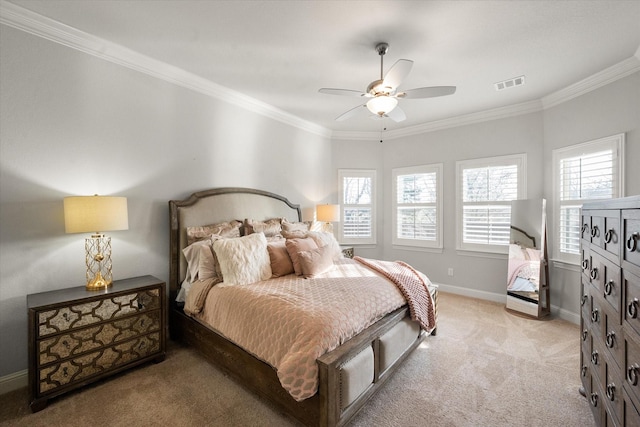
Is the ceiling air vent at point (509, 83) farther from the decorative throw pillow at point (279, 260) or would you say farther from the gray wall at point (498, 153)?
the decorative throw pillow at point (279, 260)

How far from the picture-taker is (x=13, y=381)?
6.86ft

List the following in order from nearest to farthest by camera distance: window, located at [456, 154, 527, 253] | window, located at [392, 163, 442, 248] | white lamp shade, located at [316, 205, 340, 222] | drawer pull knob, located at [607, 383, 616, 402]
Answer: drawer pull knob, located at [607, 383, 616, 402] → window, located at [456, 154, 527, 253] → white lamp shade, located at [316, 205, 340, 222] → window, located at [392, 163, 442, 248]

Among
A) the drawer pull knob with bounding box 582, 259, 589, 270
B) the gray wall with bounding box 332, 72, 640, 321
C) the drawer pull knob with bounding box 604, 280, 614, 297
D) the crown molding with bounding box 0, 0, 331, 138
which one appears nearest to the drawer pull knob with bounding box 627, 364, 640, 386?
the drawer pull knob with bounding box 604, 280, 614, 297

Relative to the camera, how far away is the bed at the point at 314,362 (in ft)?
5.21

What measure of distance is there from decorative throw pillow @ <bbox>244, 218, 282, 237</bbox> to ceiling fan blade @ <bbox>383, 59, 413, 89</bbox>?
2117mm

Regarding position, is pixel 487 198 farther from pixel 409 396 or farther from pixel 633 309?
pixel 633 309

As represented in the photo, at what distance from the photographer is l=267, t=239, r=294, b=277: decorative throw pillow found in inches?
→ 108

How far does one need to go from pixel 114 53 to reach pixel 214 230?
1900 mm

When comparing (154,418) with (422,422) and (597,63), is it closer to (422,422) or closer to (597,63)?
(422,422)

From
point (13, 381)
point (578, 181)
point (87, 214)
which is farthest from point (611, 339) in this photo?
point (13, 381)

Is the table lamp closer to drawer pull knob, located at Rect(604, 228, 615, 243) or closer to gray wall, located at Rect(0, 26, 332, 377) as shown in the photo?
gray wall, located at Rect(0, 26, 332, 377)

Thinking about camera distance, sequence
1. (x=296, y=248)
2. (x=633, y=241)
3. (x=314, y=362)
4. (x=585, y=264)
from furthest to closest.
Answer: (x=296, y=248) → (x=585, y=264) → (x=314, y=362) → (x=633, y=241)

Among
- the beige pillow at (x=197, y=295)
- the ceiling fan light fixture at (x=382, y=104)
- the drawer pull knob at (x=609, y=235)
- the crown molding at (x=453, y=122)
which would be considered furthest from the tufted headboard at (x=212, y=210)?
the drawer pull knob at (x=609, y=235)

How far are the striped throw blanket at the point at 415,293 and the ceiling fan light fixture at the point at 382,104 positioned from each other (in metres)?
1.55
